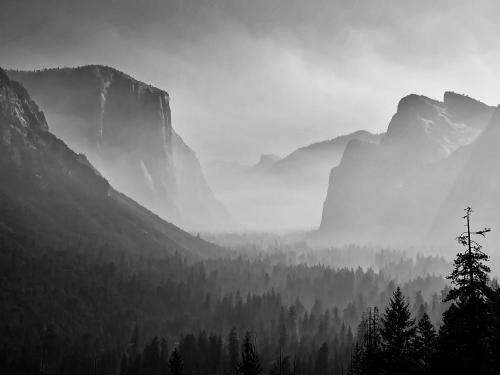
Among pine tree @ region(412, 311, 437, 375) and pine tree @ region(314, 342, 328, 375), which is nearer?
pine tree @ region(412, 311, 437, 375)

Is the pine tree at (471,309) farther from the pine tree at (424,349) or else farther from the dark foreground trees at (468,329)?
the pine tree at (424,349)

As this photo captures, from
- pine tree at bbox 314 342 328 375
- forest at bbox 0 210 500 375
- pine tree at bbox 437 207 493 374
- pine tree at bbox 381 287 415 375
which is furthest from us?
forest at bbox 0 210 500 375

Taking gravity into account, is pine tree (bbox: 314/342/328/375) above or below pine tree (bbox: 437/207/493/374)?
below

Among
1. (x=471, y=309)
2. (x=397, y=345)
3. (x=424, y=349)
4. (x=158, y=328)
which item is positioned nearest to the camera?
(x=471, y=309)

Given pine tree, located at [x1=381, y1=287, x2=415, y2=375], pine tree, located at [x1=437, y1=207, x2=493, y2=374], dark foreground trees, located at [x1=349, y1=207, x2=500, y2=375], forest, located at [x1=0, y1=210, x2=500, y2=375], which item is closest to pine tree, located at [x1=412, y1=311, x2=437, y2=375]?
forest, located at [x1=0, y1=210, x2=500, y2=375]

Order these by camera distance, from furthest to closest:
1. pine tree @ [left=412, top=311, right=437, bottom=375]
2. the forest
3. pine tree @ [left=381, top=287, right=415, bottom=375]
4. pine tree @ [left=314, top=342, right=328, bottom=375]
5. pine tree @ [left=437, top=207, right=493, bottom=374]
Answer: the forest < pine tree @ [left=314, top=342, right=328, bottom=375] < pine tree @ [left=412, top=311, right=437, bottom=375] < pine tree @ [left=381, top=287, right=415, bottom=375] < pine tree @ [left=437, top=207, right=493, bottom=374]

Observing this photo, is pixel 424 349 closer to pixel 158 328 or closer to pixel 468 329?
pixel 468 329

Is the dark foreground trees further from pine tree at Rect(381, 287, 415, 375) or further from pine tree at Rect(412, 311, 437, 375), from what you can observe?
pine tree at Rect(412, 311, 437, 375)

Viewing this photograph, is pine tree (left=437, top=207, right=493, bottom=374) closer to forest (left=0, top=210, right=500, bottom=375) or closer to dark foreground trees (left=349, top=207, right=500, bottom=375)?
dark foreground trees (left=349, top=207, right=500, bottom=375)

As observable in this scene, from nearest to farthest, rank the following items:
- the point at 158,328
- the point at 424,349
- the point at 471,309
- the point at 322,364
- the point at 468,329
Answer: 1. the point at 471,309
2. the point at 468,329
3. the point at 424,349
4. the point at 322,364
5. the point at 158,328

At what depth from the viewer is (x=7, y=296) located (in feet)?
534

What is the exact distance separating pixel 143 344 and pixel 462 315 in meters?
136

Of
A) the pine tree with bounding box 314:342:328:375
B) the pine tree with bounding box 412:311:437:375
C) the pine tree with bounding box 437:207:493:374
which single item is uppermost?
the pine tree with bounding box 437:207:493:374

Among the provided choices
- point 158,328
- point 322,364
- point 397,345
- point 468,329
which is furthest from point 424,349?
point 158,328
